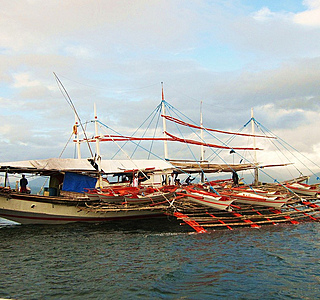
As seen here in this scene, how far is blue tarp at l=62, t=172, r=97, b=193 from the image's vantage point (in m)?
28.3

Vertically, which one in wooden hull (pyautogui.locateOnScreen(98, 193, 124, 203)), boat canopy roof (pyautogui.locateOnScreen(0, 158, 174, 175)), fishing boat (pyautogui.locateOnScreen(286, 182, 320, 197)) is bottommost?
wooden hull (pyautogui.locateOnScreen(98, 193, 124, 203))

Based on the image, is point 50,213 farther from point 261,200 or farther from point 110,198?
point 261,200

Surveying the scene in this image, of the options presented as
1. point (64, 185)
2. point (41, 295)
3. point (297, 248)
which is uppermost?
point (64, 185)

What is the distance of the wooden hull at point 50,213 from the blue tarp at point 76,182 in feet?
7.58

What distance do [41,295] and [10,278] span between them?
9.92ft

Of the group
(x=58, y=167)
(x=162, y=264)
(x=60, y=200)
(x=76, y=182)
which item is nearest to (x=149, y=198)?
(x=60, y=200)

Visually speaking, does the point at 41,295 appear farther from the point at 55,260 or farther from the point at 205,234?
the point at 205,234

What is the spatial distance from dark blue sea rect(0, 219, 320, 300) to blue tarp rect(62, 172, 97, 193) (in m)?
5.59

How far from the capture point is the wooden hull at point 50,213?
2498 centimetres

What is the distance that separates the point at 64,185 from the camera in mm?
28219

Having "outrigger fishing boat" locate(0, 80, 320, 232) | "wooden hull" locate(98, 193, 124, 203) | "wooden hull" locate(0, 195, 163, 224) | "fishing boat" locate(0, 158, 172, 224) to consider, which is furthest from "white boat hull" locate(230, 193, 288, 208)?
"wooden hull" locate(98, 193, 124, 203)

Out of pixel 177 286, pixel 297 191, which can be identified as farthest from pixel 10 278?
pixel 297 191

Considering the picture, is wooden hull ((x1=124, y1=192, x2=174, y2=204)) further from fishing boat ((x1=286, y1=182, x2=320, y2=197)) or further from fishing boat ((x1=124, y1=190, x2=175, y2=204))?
fishing boat ((x1=286, y1=182, x2=320, y2=197))

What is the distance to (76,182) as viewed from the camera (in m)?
28.9
